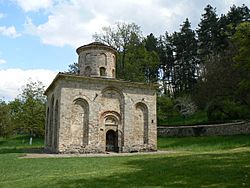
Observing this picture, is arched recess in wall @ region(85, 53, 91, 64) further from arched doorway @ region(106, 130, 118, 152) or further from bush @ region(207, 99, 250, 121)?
bush @ region(207, 99, 250, 121)

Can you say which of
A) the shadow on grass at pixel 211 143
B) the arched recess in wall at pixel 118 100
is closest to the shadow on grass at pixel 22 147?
the arched recess in wall at pixel 118 100

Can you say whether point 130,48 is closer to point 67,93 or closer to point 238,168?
point 67,93

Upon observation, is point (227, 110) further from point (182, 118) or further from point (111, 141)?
point (111, 141)

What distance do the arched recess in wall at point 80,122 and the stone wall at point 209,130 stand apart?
48.9 ft

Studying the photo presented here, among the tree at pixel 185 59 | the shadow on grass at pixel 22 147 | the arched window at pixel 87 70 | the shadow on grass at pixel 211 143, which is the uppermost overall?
the tree at pixel 185 59

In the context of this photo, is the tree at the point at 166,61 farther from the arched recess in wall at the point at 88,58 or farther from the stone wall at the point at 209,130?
the arched recess in wall at the point at 88,58

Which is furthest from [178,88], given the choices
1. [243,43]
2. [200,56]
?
[243,43]

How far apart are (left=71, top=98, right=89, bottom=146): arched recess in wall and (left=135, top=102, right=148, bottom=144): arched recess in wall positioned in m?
5.08

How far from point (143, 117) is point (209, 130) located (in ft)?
30.7

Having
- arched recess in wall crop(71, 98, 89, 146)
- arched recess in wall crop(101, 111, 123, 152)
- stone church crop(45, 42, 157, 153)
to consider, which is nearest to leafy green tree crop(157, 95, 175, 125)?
stone church crop(45, 42, 157, 153)

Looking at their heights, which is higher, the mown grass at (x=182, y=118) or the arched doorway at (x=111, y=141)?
the mown grass at (x=182, y=118)

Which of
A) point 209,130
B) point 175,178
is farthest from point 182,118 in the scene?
point 175,178

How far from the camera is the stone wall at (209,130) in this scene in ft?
102

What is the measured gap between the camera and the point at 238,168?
12.3 metres
